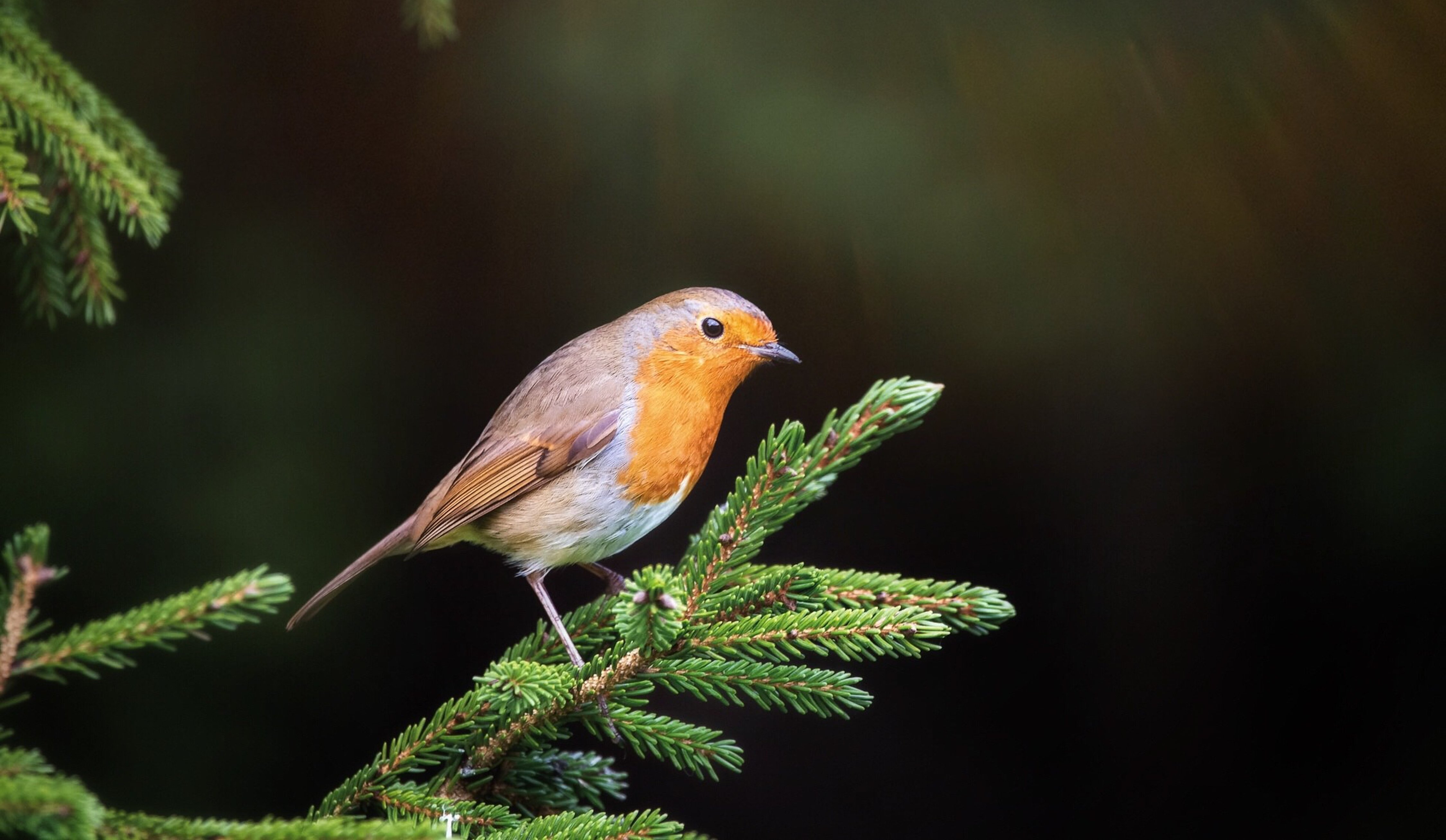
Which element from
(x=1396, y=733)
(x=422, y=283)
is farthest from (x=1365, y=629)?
(x=422, y=283)

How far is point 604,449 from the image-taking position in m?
2.32

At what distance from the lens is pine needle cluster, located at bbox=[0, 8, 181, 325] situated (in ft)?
5.43

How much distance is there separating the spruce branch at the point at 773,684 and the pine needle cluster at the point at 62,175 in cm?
108

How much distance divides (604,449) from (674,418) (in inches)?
6.5

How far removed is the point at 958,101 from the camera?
10.6 feet

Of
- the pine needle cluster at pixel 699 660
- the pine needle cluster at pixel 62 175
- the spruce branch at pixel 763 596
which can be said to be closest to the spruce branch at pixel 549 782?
the pine needle cluster at pixel 699 660

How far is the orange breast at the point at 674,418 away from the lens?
2.26m

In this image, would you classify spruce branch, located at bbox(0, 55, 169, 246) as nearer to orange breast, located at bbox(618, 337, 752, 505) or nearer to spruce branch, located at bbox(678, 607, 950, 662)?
orange breast, located at bbox(618, 337, 752, 505)

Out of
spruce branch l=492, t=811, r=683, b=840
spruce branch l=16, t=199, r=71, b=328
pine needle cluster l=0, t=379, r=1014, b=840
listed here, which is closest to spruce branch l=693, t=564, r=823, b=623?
pine needle cluster l=0, t=379, r=1014, b=840

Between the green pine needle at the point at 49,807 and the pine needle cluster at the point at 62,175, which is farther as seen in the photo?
the pine needle cluster at the point at 62,175

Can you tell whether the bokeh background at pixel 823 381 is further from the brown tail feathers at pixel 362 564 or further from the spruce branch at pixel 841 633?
the spruce branch at pixel 841 633

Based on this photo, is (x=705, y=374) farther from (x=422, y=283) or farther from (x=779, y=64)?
(x=422, y=283)

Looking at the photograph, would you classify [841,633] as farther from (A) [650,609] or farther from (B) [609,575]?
(B) [609,575]

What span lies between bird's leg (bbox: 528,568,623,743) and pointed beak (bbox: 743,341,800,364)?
0.67 metres
